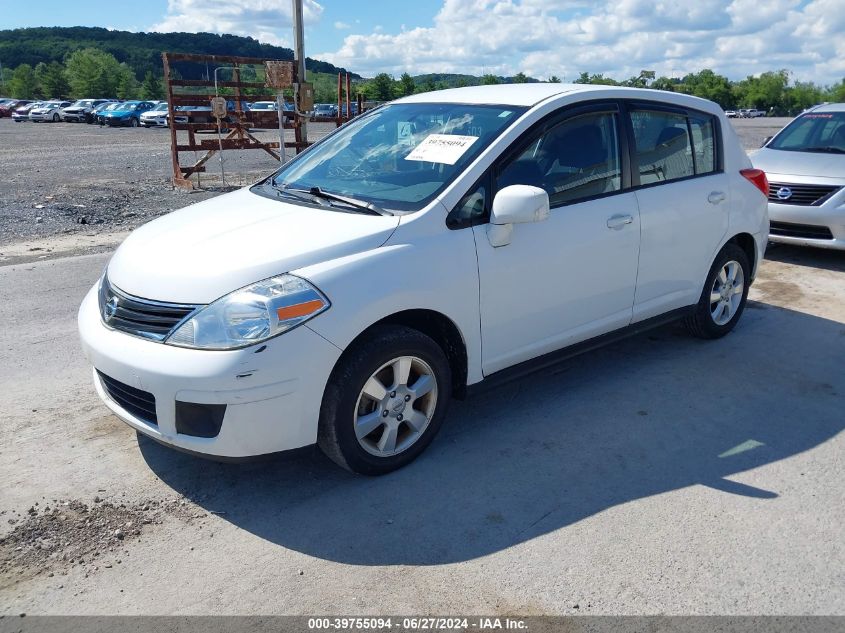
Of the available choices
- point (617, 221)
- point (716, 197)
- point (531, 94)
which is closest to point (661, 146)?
point (716, 197)

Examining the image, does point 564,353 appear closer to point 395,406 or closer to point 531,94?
point 395,406

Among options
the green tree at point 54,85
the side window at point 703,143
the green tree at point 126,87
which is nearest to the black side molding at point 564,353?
the side window at point 703,143

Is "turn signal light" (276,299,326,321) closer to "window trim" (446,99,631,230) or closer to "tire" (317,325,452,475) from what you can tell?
"tire" (317,325,452,475)

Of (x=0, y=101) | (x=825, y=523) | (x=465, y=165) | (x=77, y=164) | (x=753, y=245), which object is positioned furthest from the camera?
(x=0, y=101)

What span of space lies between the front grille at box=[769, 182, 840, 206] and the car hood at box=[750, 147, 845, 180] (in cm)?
20

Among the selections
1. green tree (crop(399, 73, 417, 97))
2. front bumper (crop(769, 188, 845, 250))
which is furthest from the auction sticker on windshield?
green tree (crop(399, 73, 417, 97))

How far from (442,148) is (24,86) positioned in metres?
99.1

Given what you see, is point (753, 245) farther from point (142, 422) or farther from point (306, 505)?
point (142, 422)

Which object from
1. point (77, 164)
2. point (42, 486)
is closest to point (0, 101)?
point (77, 164)

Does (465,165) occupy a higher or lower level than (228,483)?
higher

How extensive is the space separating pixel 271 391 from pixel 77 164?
20.1 metres

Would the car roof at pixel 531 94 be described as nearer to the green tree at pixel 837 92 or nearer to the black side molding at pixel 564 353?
the black side molding at pixel 564 353

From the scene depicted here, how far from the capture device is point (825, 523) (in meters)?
3.34

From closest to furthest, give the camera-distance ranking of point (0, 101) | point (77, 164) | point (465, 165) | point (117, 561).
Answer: point (117, 561) < point (465, 165) < point (77, 164) < point (0, 101)
